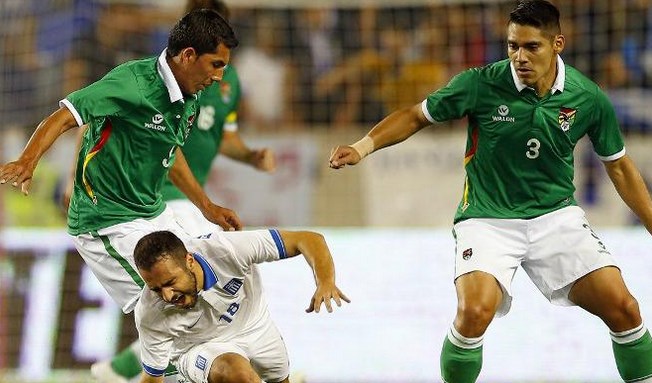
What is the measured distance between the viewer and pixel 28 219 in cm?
1041

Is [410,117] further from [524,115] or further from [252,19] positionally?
[252,19]

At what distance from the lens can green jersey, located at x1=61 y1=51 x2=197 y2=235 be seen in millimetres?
5500

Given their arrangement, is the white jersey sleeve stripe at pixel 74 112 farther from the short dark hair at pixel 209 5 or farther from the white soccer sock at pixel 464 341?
the white soccer sock at pixel 464 341

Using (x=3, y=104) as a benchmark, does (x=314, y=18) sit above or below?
above

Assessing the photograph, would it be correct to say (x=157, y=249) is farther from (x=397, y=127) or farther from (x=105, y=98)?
(x=397, y=127)

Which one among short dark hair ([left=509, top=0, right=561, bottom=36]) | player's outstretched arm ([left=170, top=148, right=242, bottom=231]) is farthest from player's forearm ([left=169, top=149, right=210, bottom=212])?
short dark hair ([left=509, top=0, right=561, bottom=36])

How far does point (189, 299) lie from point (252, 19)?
6.62m

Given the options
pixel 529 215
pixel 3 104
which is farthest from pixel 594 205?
pixel 3 104

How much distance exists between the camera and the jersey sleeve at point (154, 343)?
210 inches

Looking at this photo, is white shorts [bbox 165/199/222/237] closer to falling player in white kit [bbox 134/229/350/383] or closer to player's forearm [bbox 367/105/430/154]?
falling player in white kit [bbox 134/229/350/383]

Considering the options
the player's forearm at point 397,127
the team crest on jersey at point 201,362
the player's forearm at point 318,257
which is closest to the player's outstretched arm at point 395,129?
the player's forearm at point 397,127

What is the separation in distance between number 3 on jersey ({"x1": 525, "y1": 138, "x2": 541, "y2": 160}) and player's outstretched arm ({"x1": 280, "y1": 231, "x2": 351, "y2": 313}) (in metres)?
1.06

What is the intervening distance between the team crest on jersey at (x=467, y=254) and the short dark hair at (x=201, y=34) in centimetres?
141

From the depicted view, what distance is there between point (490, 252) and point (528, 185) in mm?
378
